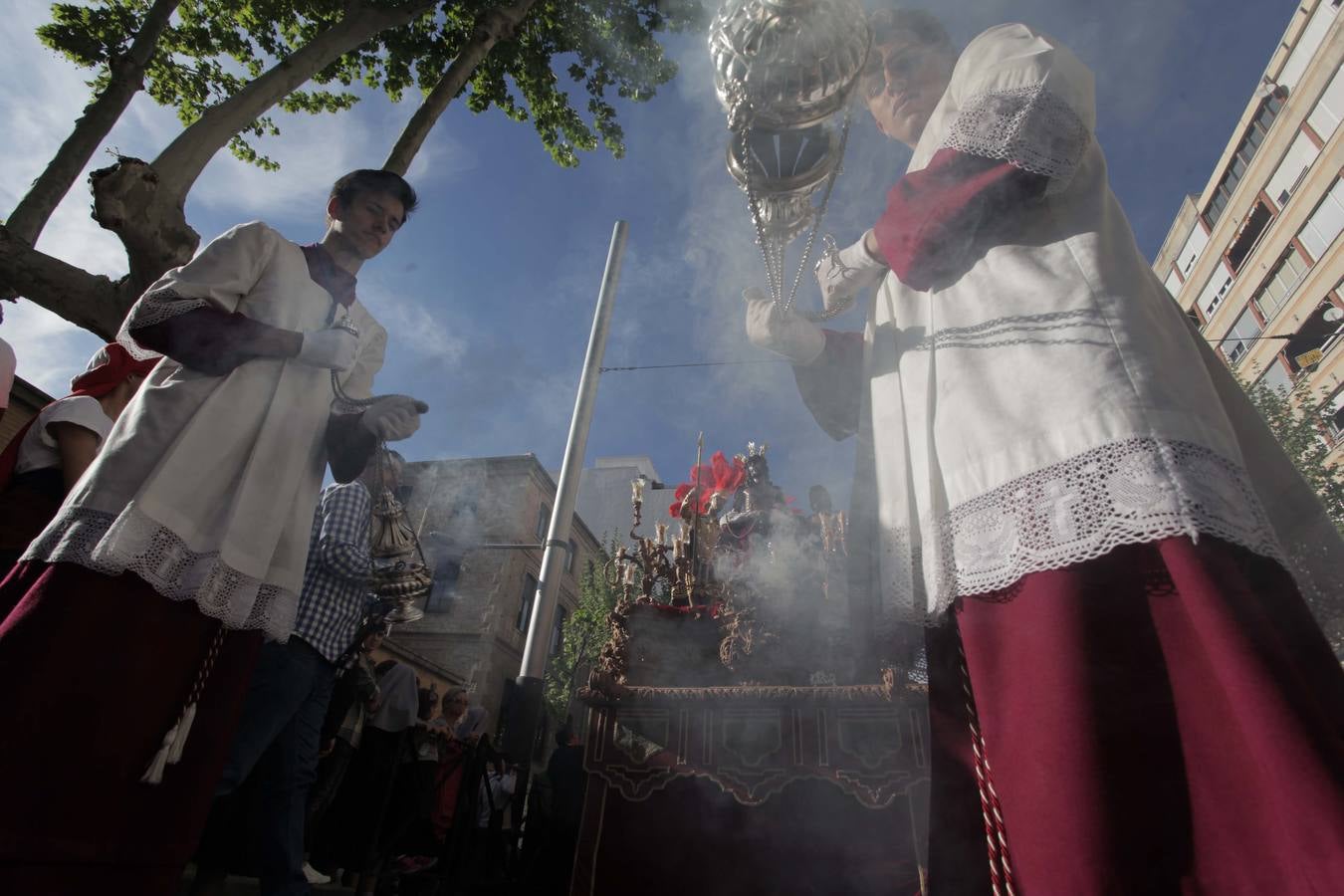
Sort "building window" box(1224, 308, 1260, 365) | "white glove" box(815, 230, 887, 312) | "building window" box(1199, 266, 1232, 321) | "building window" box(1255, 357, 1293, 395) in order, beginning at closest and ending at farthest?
"white glove" box(815, 230, 887, 312), "building window" box(1255, 357, 1293, 395), "building window" box(1224, 308, 1260, 365), "building window" box(1199, 266, 1232, 321)

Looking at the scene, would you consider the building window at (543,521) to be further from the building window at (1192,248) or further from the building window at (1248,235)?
the building window at (1192,248)

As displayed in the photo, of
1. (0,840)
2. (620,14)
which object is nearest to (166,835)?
(0,840)

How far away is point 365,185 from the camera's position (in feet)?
7.74

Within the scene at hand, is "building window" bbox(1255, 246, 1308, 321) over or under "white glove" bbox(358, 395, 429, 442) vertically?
over

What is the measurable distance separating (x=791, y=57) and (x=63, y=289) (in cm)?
445

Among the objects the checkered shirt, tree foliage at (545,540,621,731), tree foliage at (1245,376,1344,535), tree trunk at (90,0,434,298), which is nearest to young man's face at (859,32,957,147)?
the checkered shirt

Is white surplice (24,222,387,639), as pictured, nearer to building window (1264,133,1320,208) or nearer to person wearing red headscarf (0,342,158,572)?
person wearing red headscarf (0,342,158,572)

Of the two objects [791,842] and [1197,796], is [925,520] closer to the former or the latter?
[1197,796]

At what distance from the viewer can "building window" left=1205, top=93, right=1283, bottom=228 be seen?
2031cm

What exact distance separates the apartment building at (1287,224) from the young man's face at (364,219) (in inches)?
809

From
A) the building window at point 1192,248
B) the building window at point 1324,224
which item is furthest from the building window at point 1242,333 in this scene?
the building window at point 1192,248

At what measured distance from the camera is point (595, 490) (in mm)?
31734

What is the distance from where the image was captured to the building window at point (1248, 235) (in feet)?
67.9

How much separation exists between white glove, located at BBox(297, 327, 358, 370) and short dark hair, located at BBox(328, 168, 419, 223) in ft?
2.45
